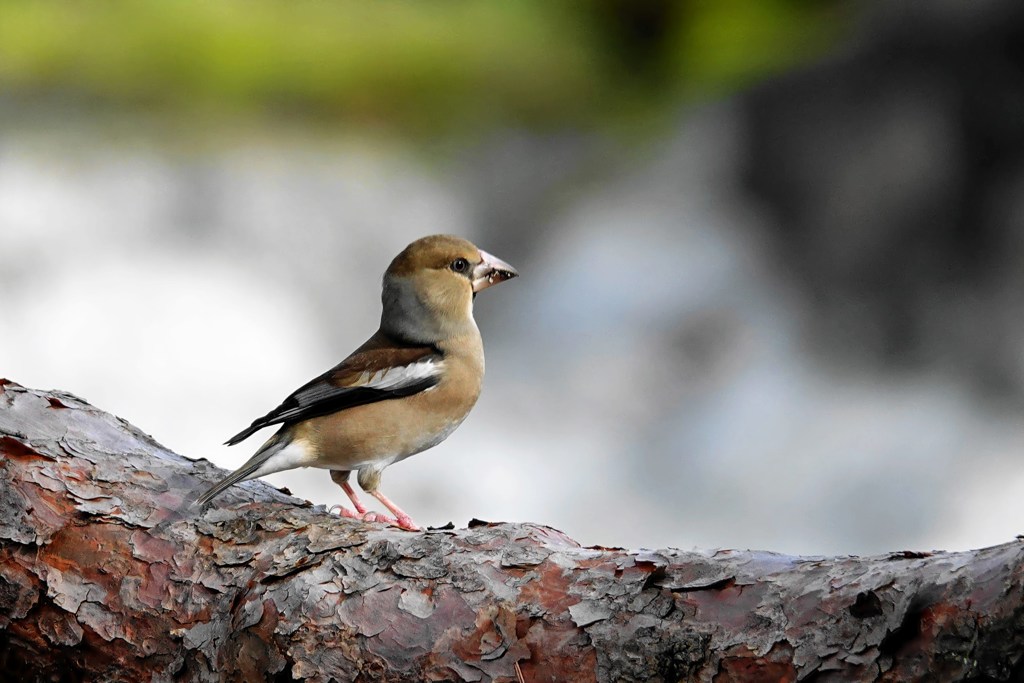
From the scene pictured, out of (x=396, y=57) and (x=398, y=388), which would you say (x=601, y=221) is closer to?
(x=396, y=57)

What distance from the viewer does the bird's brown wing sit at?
1.31 metres

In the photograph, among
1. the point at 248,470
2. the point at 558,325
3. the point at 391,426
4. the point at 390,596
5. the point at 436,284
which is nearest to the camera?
the point at 390,596

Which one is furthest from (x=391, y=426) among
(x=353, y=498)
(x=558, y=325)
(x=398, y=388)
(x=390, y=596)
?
(x=558, y=325)

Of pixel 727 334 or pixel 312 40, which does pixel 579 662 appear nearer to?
pixel 727 334

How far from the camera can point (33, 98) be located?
3059mm

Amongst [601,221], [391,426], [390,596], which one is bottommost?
[390,596]

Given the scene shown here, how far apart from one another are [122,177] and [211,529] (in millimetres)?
2206

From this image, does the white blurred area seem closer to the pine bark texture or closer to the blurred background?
the blurred background

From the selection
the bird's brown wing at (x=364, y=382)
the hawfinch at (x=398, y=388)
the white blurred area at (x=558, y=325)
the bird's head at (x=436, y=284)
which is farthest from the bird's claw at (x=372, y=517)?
the white blurred area at (x=558, y=325)

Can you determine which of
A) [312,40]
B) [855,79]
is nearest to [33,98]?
[312,40]

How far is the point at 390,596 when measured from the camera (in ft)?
3.21

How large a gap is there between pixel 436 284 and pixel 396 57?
5.95 feet

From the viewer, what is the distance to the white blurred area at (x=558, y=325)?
267 centimetres

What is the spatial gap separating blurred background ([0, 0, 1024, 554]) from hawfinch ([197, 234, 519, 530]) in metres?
1.26
